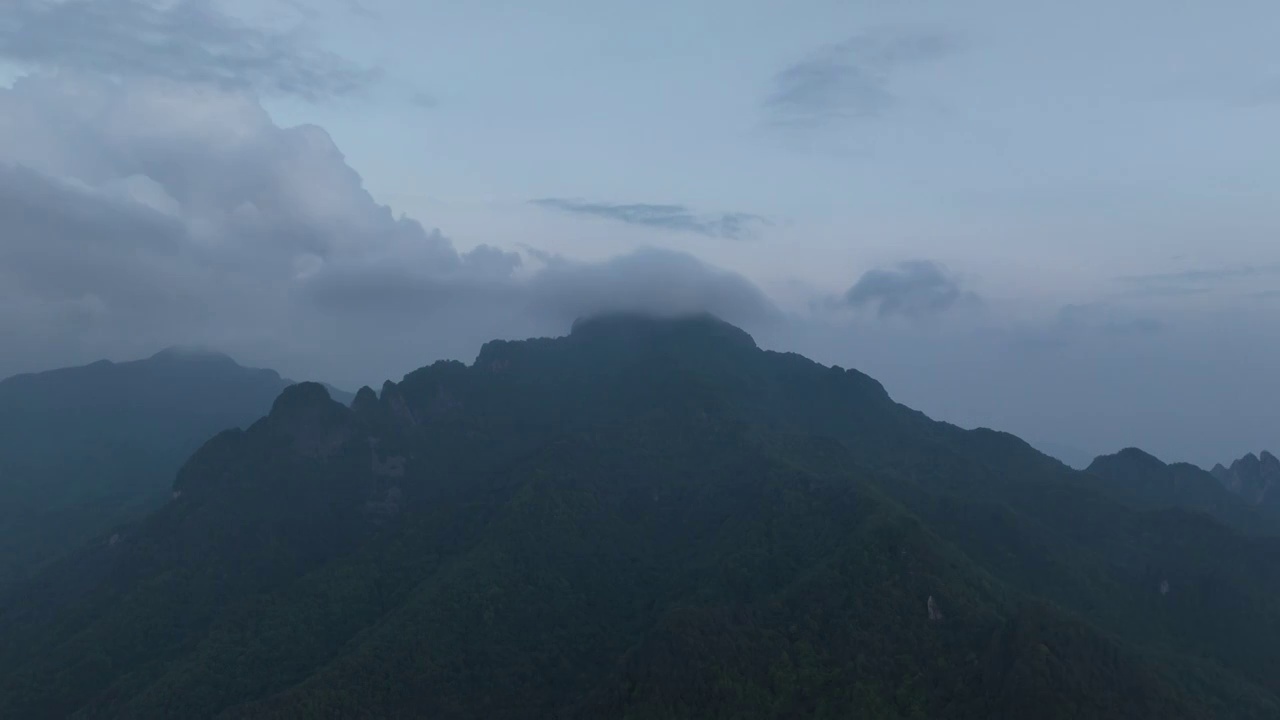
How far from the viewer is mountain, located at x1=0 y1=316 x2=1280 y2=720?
81.2 meters

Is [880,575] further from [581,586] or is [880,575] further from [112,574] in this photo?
[112,574]

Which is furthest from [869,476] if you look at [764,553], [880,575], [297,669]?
[297,669]

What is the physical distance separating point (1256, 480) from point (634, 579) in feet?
436

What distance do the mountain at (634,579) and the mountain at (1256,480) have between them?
1993 inches

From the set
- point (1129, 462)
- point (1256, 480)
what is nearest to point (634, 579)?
point (1129, 462)

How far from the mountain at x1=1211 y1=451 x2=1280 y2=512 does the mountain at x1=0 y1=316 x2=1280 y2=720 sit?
50.6 metres

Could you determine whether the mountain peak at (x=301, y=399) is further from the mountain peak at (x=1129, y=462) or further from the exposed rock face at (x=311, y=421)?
the mountain peak at (x=1129, y=462)

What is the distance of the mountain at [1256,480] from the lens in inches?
6870

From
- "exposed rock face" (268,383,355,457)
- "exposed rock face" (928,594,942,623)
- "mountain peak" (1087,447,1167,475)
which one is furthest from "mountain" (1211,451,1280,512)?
"exposed rock face" (268,383,355,457)

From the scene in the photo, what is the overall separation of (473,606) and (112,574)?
50.0 metres

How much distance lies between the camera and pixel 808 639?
3342 inches

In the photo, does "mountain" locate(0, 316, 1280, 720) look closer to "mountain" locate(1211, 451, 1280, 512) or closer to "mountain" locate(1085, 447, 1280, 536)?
"mountain" locate(1085, 447, 1280, 536)

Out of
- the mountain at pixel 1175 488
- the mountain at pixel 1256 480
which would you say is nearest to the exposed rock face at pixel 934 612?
the mountain at pixel 1175 488

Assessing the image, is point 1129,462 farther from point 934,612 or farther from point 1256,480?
point 934,612
